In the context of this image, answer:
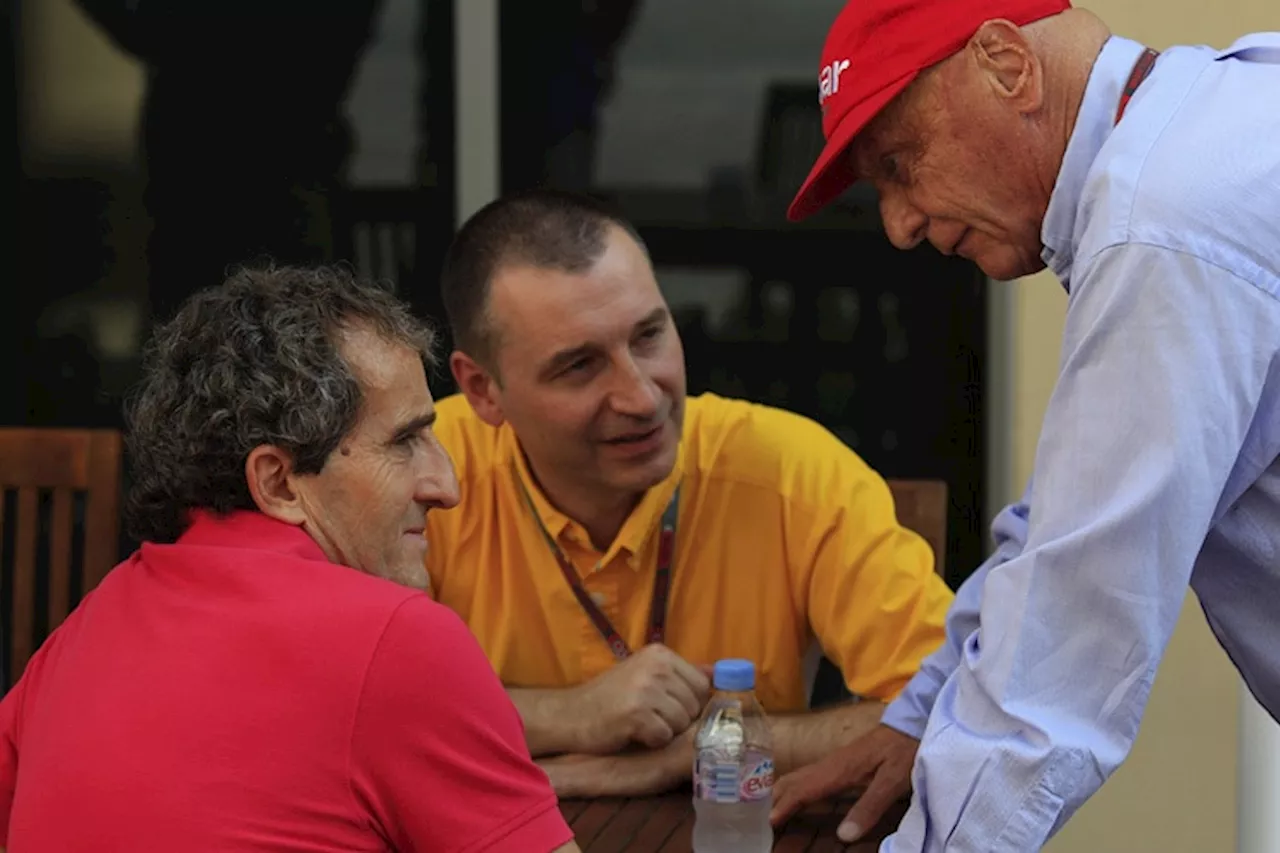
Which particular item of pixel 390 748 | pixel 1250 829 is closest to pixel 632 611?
pixel 1250 829

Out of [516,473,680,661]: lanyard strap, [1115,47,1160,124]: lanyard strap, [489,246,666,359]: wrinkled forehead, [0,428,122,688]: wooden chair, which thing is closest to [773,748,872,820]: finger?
[516,473,680,661]: lanyard strap

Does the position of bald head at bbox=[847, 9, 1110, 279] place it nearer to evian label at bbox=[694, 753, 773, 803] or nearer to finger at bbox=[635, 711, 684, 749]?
evian label at bbox=[694, 753, 773, 803]

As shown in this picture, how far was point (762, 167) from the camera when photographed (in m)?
3.77

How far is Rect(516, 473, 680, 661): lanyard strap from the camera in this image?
2488 mm

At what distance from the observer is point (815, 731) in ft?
7.47

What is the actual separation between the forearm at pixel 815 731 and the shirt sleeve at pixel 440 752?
0.70 metres

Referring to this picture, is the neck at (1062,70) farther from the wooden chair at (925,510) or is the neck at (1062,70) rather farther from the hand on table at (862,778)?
the wooden chair at (925,510)

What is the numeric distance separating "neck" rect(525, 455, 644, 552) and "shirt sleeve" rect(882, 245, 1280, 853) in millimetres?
1119

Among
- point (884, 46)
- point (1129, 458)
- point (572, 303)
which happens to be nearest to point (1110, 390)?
point (1129, 458)

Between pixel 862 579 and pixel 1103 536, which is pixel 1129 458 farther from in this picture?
pixel 862 579

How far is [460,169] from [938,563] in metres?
1.64

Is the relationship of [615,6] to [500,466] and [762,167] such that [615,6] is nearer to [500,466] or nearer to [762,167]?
[762,167]

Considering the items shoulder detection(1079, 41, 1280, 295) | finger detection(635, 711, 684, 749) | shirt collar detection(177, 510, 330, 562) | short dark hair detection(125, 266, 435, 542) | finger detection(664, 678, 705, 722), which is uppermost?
shoulder detection(1079, 41, 1280, 295)

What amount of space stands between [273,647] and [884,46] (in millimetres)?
770
